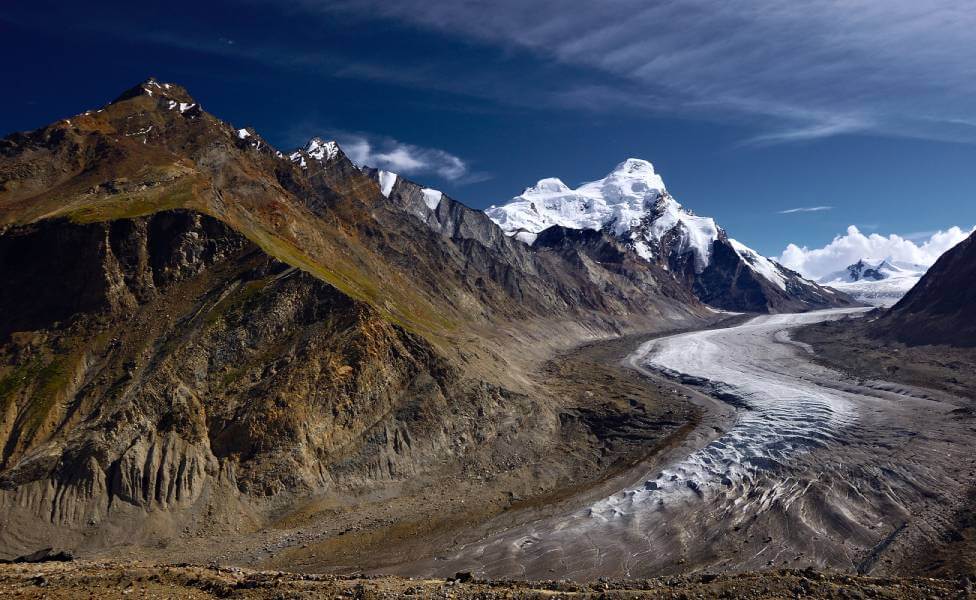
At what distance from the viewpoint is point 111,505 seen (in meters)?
33.4

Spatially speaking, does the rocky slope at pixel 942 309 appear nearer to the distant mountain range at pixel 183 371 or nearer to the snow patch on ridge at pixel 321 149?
the distant mountain range at pixel 183 371

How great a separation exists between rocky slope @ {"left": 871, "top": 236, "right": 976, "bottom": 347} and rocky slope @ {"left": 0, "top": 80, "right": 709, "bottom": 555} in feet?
289

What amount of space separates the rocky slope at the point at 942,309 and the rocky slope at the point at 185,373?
289ft

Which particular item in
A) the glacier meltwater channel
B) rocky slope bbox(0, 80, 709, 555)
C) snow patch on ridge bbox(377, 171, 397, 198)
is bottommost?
the glacier meltwater channel

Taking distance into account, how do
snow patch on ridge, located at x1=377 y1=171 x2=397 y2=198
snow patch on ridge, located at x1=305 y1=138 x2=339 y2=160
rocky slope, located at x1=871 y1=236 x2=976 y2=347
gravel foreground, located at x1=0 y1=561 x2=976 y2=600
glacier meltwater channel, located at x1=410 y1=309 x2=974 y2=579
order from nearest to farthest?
gravel foreground, located at x1=0 y1=561 x2=976 y2=600
glacier meltwater channel, located at x1=410 y1=309 x2=974 y2=579
rocky slope, located at x1=871 y1=236 x2=976 y2=347
snow patch on ridge, located at x1=305 y1=138 x2=339 y2=160
snow patch on ridge, located at x1=377 y1=171 x2=397 y2=198

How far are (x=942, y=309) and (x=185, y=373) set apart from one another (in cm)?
13763

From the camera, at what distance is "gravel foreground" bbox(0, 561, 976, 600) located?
67.2ft

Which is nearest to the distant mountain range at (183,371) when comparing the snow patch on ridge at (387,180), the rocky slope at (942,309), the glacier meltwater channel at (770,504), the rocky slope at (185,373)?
the rocky slope at (185,373)

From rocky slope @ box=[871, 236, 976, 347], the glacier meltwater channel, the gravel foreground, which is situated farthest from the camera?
rocky slope @ box=[871, 236, 976, 347]

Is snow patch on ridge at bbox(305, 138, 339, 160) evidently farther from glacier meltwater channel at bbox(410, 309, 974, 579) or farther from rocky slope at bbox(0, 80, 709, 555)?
glacier meltwater channel at bbox(410, 309, 974, 579)

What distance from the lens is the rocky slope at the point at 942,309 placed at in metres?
100

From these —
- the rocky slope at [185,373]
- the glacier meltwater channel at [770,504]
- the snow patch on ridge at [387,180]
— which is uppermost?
the snow patch on ridge at [387,180]

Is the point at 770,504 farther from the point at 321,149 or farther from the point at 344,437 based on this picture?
the point at 321,149

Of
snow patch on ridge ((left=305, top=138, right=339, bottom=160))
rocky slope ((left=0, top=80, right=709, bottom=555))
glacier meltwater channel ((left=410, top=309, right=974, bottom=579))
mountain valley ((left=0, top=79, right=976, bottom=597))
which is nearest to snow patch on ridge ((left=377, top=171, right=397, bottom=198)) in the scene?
snow patch on ridge ((left=305, top=138, right=339, bottom=160))
